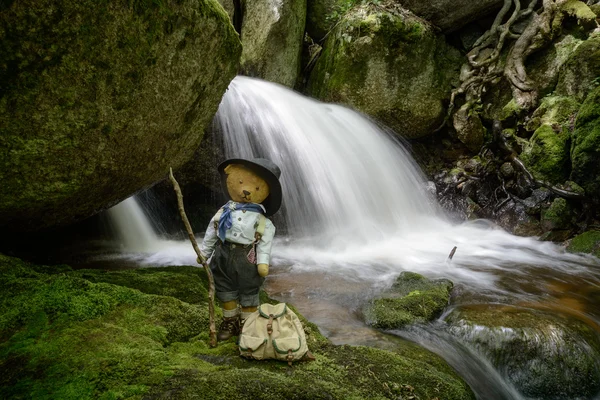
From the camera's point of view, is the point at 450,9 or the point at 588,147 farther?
the point at 450,9

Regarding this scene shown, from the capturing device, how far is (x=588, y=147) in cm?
695

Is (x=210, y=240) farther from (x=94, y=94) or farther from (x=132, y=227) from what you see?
(x=132, y=227)

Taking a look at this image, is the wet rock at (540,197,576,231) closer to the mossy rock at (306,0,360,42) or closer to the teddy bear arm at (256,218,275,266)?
the teddy bear arm at (256,218,275,266)

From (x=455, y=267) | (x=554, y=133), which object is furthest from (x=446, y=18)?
(x=455, y=267)

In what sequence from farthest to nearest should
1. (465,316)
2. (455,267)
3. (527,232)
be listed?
1. (527,232)
2. (455,267)
3. (465,316)

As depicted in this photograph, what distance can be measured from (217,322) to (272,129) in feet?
19.8

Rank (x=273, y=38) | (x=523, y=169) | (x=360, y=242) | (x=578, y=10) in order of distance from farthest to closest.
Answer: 1. (x=273, y=38)
2. (x=578, y=10)
3. (x=523, y=169)
4. (x=360, y=242)

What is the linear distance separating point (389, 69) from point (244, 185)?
916 centimetres

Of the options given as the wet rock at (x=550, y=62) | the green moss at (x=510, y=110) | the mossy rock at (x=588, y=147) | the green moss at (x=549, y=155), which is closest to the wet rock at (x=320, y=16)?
the green moss at (x=510, y=110)

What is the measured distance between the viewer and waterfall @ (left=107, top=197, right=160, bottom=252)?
6.39 meters

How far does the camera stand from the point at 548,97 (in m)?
8.89

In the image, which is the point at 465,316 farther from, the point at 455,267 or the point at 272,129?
the point at 272,129

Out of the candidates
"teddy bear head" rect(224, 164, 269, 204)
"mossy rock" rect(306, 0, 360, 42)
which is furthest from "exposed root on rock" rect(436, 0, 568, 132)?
"teddy bear head" rect(224, 164, 269, 204)

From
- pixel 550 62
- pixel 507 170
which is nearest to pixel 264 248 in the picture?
pixel 507 170
